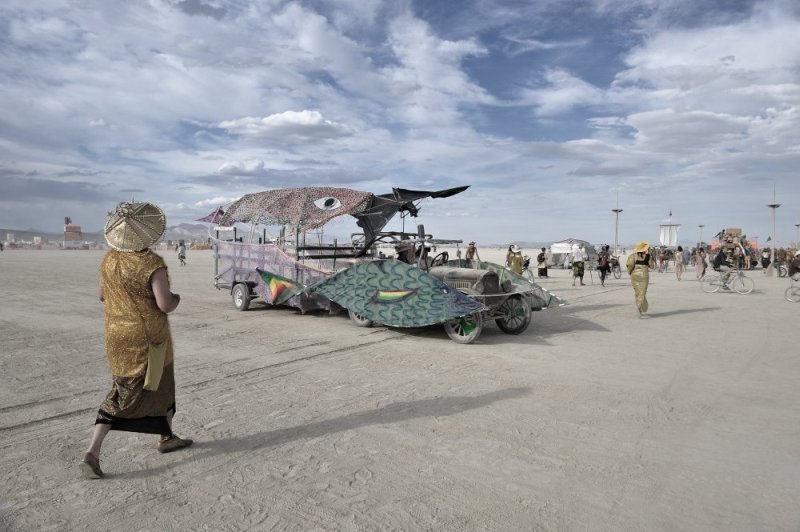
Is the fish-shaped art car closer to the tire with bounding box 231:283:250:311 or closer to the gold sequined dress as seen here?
the tire with bounding box 231:283:250:311

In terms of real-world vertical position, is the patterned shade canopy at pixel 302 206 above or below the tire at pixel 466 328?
Result: above

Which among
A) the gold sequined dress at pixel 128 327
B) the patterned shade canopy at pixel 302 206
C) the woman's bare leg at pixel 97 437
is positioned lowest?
the woman's bare leg at pixel 97 437

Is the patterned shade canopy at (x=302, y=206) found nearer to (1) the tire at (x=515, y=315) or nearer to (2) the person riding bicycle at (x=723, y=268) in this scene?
(1) the tire at (x=515, y=315)

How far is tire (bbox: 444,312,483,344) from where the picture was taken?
341 inches

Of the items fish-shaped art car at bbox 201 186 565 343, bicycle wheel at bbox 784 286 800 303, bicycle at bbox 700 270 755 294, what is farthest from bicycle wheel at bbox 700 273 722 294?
fish-shaped art car at bbox 201 186 565 343

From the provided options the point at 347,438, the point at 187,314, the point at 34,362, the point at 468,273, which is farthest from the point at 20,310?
the point at 347,438

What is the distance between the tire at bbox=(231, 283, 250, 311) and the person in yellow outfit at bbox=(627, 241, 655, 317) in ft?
29.6

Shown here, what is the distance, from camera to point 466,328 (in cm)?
877

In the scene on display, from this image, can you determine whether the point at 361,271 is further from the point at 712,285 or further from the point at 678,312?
the point at 712,285

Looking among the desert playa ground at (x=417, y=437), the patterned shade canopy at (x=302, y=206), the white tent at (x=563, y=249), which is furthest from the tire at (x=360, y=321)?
the white tent at (x=563, y=249)

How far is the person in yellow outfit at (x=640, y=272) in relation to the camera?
12141 mm

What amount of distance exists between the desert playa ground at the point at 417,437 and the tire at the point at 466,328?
20 cm

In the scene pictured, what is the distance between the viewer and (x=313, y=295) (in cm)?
1121

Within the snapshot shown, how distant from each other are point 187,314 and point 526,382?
8227 millimetres
